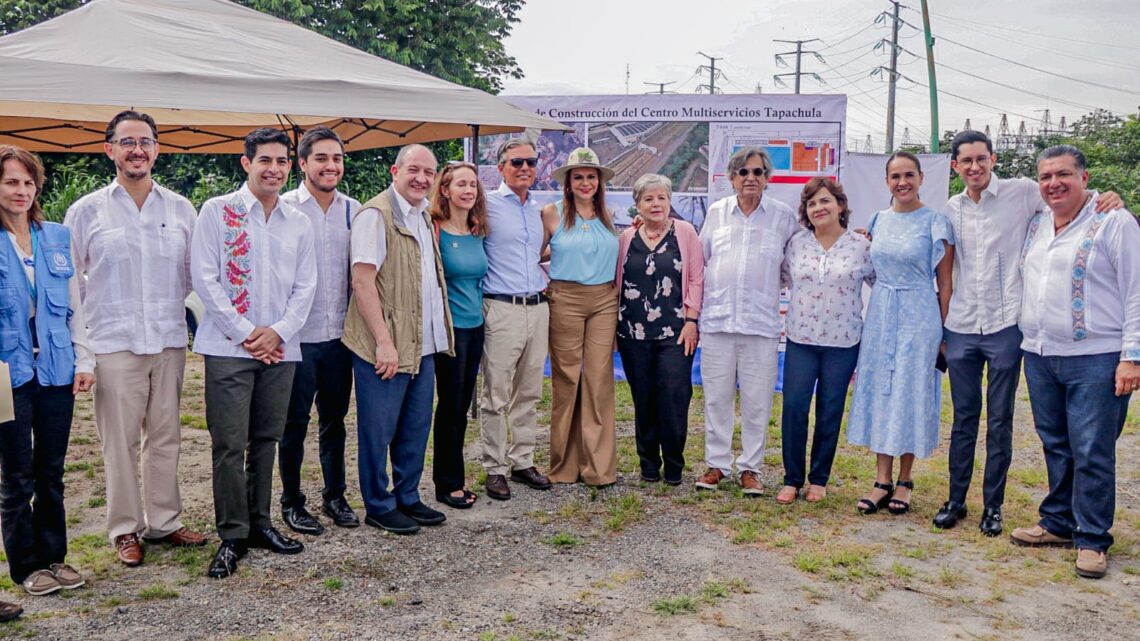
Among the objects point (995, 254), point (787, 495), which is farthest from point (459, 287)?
point (995, 254)

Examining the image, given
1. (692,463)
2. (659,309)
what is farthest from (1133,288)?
(692,463)

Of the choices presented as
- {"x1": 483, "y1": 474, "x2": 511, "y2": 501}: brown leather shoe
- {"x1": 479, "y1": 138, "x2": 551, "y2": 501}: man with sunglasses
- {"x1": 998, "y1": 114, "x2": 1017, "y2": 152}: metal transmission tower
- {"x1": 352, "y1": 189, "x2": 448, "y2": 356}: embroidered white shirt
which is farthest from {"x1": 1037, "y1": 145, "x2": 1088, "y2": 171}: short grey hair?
{"x1": 998, "y1": 114, "x2": 1017, "y2": 152}: metal transmission tower

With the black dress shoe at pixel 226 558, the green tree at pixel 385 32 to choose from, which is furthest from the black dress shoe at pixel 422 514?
the green tree at pixel 385 32

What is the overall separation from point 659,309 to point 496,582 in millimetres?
1836

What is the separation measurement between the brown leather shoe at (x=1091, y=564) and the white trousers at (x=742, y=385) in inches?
63.5

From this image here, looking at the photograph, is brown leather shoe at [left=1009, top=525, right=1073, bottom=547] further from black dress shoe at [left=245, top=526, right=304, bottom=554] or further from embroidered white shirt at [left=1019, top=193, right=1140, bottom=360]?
black dress shoe at [left=245, top=526, right=304, bottom=554]

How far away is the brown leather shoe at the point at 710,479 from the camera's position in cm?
509

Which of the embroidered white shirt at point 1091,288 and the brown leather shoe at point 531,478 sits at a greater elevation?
Result: the embroidered white shirt at point 1091,288

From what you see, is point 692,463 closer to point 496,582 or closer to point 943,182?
point 496,582

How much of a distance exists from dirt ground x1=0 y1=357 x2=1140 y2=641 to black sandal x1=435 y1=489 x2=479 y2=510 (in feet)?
0.25

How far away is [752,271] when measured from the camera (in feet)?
15.8

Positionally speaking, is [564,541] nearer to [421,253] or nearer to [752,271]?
[421,253]

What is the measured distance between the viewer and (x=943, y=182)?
802cm

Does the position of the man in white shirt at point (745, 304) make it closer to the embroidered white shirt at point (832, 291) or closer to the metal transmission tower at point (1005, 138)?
the embroidered white shirt at point (832, 291)
